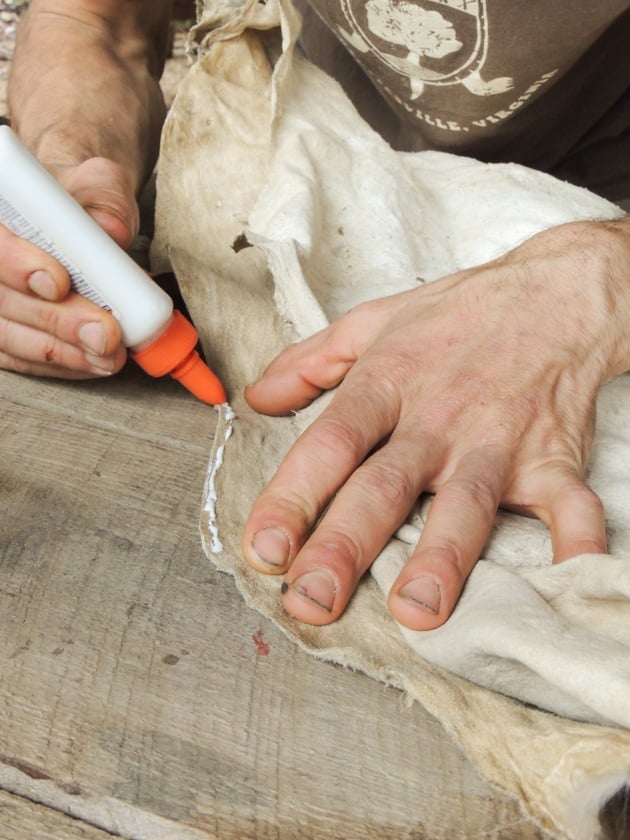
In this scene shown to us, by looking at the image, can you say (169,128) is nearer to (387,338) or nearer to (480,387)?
(387,338)

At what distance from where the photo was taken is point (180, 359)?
2.77ft

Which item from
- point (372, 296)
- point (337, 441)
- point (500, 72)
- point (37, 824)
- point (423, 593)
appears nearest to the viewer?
point (37, 824)

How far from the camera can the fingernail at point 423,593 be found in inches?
24.1

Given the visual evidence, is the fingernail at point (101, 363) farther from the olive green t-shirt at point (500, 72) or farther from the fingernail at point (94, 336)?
the olive green t-shirt at point (500, 72)

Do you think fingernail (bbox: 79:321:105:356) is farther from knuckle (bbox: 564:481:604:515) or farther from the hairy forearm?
knuckle (bbox: 564:481:604:515)

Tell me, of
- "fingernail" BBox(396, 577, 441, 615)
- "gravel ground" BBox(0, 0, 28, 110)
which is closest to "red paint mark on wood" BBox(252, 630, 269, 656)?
"fingernail" BBox(396, 577, 441, 615)

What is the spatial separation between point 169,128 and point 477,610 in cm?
72

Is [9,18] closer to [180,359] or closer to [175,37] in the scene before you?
[175,37]

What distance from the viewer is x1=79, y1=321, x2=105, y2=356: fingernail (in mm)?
792

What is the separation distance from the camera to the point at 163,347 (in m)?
0.84

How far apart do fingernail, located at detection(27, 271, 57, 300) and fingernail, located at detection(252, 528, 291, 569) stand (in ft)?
0.99

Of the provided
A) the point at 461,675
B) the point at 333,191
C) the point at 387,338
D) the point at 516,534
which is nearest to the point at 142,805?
the point at 461,675

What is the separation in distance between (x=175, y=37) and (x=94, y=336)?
273 centimetres

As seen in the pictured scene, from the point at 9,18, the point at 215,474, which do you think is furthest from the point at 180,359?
the point at 9,18
